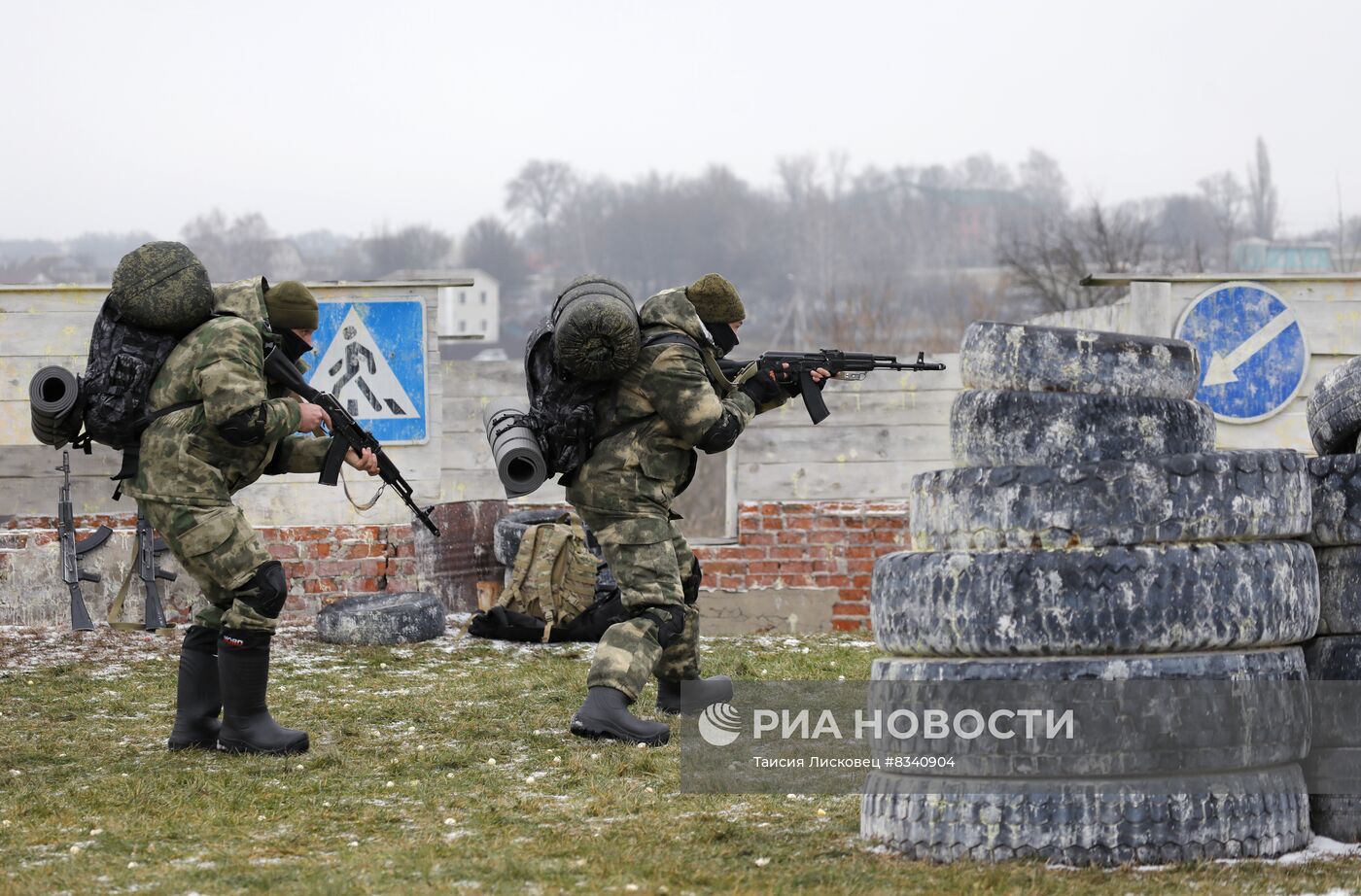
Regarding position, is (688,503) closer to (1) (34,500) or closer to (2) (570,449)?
(1) (34,500)

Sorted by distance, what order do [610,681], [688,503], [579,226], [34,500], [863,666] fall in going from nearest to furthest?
[610,681]
[863,666]
[34,500]
[688,503]
[579,226]

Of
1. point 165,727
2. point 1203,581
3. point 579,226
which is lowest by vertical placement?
point 165,727

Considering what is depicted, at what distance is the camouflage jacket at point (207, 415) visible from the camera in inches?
232

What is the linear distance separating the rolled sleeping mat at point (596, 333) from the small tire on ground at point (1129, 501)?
7.41 ft

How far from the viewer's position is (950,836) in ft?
12.6

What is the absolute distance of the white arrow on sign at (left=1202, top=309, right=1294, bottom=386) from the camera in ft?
35.3

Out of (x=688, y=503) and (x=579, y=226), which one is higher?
(x=579, y=226)

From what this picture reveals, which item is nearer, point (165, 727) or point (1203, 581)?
point (1203, 581)

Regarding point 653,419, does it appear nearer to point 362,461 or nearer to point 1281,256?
point 362,461

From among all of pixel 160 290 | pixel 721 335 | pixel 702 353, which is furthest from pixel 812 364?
pixel 160 290

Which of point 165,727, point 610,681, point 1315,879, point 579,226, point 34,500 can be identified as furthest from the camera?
point 579,226

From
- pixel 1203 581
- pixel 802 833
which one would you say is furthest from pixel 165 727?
pixel 1203 581

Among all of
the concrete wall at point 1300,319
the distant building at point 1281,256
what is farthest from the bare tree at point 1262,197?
the concrete wall at point 1300,319

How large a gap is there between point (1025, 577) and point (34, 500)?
330 inches
